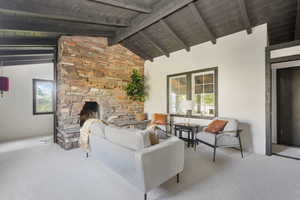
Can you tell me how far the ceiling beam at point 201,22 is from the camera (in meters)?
3.10

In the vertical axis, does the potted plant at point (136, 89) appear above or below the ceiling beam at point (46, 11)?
below

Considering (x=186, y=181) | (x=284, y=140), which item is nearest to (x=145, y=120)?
(x=186, y=181)

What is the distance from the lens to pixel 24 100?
4758 millimetres

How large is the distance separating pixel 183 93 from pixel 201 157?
2291 mm

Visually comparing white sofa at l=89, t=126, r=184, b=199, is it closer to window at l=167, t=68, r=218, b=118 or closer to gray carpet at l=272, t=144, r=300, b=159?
window at l=167, t=68, r=218, b=118

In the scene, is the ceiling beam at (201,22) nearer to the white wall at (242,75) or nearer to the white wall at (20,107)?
the white wall at (242,75)

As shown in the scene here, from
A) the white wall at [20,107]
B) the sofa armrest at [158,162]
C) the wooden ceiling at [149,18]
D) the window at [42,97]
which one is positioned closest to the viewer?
the sofa armrest at [158,162]

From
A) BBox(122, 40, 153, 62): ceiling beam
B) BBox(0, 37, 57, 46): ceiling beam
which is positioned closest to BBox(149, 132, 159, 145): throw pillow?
BBox(0, 37, 57, 46): ceiling beam

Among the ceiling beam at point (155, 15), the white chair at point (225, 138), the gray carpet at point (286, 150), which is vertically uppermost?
the ceiling beam at point (155, 15)

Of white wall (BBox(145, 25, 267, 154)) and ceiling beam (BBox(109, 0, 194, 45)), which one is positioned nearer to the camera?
ceiling beam (BBox(109, 0, 194, 45))

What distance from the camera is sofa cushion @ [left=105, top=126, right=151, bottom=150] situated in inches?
71.0

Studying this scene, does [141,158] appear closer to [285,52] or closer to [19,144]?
[285,52]

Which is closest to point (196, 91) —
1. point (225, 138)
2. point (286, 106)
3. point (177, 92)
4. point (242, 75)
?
point (177, 92)

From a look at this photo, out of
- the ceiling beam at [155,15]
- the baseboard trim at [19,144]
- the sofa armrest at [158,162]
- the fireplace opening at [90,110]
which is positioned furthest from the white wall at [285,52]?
the baseboard trim at [19,144]
